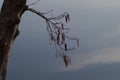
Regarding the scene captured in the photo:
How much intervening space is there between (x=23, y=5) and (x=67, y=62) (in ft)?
5.59

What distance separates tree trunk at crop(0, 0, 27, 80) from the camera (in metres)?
12.6

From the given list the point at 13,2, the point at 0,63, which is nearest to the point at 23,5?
the point at 13,2

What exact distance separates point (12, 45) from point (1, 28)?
0.48m

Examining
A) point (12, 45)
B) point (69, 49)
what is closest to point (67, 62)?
point (69, 49)

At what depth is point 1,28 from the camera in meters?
12.7

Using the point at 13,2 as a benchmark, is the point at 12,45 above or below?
below

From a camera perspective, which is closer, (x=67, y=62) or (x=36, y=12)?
(x=67, y=62)

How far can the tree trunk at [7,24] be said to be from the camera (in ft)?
41.4

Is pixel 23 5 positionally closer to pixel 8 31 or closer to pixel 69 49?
pixel 8 31

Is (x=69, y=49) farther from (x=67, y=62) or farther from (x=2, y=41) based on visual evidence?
(x=2, y=41)

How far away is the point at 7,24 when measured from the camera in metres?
12.6

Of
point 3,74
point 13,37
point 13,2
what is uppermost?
point 13,2

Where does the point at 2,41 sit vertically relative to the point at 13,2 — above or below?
below

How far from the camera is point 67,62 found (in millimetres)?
12211
